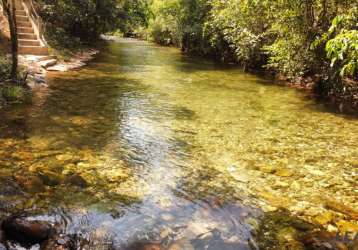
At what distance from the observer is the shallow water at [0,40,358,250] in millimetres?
4613

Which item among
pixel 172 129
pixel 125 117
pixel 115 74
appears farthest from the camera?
pixel 115 74

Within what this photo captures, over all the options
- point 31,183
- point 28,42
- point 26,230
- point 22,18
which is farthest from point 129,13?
point 26,230

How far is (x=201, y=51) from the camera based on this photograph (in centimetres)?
2808

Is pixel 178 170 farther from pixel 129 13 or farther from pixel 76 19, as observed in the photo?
pixel 129 13

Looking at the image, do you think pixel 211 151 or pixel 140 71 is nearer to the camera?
pixel 211 151

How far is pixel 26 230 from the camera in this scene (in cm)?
Answer: 401

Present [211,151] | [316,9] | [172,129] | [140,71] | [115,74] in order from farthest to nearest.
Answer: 1. [140,71]
2. [115,74]
3. [316,9]
4. [172,129]
5. [211,151]

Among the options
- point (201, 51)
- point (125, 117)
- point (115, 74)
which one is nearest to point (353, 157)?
point (125, 117)

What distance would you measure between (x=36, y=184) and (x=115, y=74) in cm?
1133

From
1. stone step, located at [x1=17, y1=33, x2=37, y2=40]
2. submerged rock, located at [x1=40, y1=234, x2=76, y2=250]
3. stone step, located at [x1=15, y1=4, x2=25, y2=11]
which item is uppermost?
stone step, located at [x1=15, y1=4, x2=25, y2=11]

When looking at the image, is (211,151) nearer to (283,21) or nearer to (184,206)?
(184,206)

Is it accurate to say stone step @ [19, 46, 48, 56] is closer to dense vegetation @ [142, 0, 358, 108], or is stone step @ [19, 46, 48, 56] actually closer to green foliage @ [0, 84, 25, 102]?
green foliage @ [0, 84, 25, 102]

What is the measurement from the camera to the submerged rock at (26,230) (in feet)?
13.0

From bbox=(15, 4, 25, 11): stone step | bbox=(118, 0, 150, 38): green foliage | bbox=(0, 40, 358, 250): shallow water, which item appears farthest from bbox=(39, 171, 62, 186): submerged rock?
bbox=(118, 0, 150, 38): green foliage
